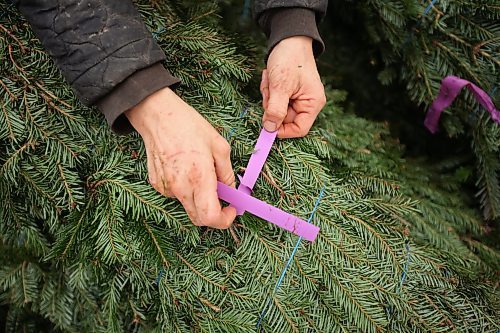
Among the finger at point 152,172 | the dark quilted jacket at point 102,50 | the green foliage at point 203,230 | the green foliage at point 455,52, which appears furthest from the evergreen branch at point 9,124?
the green foliage at point 455,52

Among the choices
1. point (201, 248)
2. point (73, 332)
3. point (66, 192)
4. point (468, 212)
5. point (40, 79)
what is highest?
point (40, 79)

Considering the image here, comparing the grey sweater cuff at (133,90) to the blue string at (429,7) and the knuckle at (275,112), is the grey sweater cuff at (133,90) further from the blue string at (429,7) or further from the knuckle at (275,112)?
the blue string at (429,7)

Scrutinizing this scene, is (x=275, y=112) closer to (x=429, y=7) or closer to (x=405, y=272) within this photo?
(x=405, y=272)

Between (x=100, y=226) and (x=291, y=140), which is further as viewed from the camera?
(x=291, y=140)

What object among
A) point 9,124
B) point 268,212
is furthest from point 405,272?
point 9,124

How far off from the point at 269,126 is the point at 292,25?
0.27 metres

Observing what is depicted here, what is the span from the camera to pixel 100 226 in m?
1.03

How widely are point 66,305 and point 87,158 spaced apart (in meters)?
0.53

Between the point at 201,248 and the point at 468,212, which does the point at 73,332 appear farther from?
the point at 468,212

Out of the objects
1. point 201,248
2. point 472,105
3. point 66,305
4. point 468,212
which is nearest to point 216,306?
point 201,248

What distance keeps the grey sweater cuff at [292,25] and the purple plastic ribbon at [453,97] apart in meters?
0.48

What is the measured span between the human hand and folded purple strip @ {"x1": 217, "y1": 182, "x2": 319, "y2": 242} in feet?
0.64

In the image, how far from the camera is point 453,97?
1.38 metres

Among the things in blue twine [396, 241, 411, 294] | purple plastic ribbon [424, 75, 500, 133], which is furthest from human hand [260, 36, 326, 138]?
purple plastic ribbon [424, 75, 500, 133]
